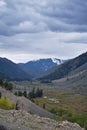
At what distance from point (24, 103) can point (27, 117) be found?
58.5 meters

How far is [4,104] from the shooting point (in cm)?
9119

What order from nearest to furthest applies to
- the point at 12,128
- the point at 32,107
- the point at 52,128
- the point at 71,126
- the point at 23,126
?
1. the point at 12,128
2. the point at 23,126
3. the point at 52,128
4. the point at 71,126
5. the point at 32,107

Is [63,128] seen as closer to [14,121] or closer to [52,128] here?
[52,128]

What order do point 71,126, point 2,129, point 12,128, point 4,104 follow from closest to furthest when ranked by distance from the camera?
point 2,129 < point 12,128 < point 71,126 < point 4,104

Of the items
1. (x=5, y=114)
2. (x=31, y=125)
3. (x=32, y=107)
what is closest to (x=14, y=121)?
(x=31, y=125)

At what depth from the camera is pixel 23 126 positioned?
152 feet

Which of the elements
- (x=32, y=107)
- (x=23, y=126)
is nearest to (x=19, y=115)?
(x=23, y=126)

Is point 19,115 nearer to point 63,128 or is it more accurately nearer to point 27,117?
point 27,117

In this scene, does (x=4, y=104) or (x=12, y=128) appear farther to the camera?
(x=4, y=104)

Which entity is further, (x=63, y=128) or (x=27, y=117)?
(x=27, y=117)

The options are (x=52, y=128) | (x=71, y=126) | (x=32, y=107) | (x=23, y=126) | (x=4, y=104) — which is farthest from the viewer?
(x=32, y=107)

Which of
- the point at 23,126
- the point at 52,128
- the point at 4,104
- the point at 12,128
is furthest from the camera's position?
the point at 4,104

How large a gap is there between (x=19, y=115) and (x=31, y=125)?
22.6 ft

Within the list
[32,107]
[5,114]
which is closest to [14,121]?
[5,114]
